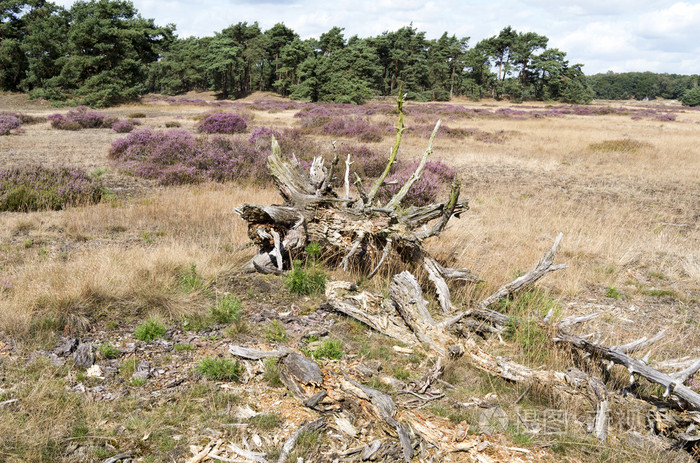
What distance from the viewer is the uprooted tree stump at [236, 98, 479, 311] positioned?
6.03 meters

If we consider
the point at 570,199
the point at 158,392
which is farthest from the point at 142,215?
the point at 570,199

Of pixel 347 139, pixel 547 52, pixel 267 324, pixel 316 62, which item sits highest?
pixel 547 52

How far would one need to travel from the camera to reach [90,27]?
39.1 metres

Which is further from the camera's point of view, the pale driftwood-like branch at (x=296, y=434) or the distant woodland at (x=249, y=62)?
the distant woodland at (x=249, y=62)

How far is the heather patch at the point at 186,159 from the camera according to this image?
12.7 m

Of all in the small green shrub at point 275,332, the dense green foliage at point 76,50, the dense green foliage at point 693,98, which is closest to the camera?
the small green shrub at point 275,332

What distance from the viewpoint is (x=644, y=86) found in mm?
124000

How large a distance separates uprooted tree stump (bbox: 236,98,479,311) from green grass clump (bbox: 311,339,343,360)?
1572 mm

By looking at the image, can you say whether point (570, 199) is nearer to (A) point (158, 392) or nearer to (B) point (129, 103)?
(A) point (158, 392)

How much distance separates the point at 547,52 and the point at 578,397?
87.0 meters

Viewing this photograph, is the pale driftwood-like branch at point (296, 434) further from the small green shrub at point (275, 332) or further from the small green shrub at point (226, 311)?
the small green shrub at point (226, 311)

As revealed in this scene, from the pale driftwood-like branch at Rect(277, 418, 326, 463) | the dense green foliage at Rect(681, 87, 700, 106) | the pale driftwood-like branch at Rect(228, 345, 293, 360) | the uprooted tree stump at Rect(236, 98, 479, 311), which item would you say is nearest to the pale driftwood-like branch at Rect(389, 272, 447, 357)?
the uprooted tree stump at Rect(236, 98, 479, 311)

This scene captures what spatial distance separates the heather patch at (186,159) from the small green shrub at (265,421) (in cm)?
983

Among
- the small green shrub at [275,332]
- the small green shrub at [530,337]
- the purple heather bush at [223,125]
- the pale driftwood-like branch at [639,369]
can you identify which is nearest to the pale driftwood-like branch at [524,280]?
the small green shrub at [530,337]
